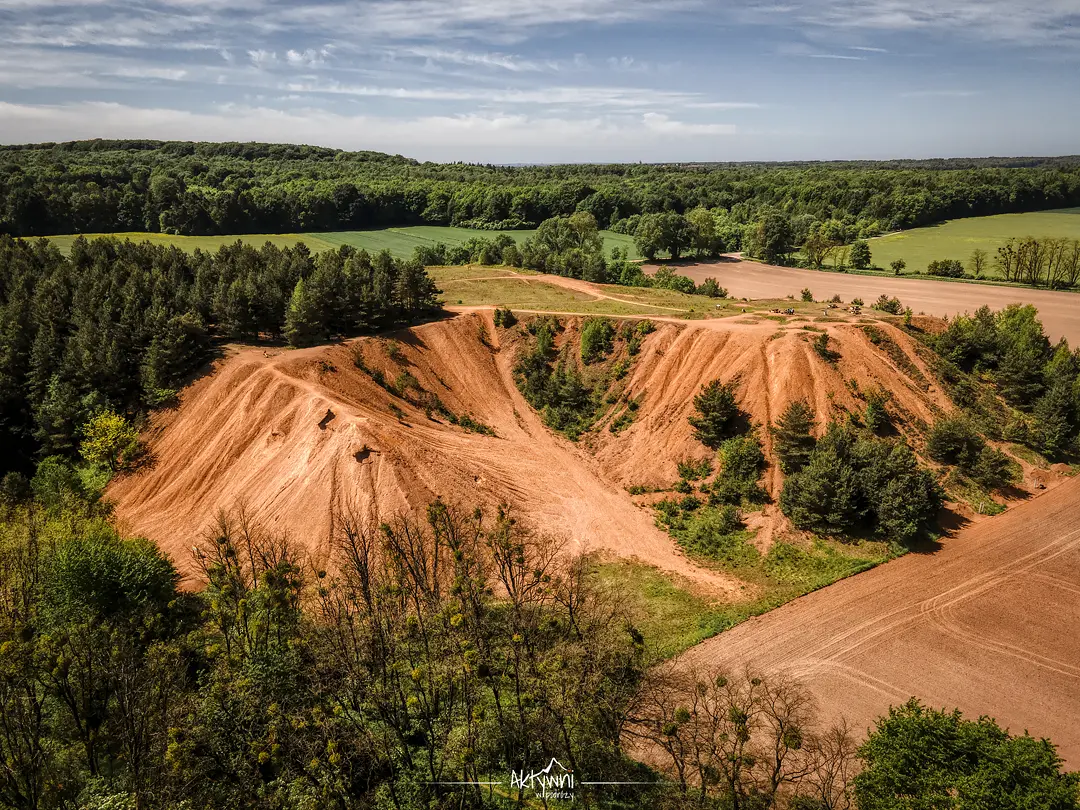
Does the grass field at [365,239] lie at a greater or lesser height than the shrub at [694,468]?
greater

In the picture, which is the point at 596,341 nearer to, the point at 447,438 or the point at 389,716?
the point at 447,438

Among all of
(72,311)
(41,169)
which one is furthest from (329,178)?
(72,311)

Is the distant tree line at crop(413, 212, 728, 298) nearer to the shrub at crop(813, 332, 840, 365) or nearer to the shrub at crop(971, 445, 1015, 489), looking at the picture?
the shrub at crop(813, 332, 840, 365)

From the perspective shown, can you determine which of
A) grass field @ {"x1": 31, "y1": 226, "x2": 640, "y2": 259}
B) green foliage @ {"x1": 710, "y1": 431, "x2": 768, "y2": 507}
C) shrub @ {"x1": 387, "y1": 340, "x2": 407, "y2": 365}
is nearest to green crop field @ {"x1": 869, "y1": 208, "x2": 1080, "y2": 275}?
grass field @ {"x1": 31, "y1": 226, "x2": 640, "y2": 259}

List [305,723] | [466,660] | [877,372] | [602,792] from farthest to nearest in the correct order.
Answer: [877,372], [466,660], [602,792], [305,723]

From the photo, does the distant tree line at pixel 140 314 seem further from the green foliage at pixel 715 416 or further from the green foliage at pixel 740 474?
the green foliage at pixel 740 474

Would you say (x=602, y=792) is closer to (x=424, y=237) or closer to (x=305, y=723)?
(x=305, y=723)

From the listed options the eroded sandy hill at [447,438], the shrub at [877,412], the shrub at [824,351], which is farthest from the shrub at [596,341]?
the shrub at [877,412]
